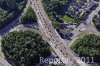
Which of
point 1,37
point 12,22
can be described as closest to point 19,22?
point 12,22

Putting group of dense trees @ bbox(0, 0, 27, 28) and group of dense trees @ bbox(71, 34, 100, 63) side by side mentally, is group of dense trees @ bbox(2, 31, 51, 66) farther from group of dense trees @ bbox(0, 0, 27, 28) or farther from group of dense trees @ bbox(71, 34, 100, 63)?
group of dense trees @ bbox(71, 34, 100, 63)

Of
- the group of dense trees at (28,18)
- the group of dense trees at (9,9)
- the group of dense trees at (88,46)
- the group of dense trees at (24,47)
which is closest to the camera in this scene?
the group of dense trees at (24,47)

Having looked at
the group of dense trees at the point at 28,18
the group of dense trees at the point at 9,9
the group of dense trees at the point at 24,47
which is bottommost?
the group of dense trees at the point at 24,47

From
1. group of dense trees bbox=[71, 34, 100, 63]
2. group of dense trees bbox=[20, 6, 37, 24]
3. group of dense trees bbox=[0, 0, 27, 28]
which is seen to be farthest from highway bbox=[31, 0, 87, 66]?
Answer: group of dense trees bbox=[0, 0, 27, 28]

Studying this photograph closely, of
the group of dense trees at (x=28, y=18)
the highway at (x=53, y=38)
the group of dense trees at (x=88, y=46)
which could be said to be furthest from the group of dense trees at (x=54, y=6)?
the group of dense trees at (x=88, y=46)

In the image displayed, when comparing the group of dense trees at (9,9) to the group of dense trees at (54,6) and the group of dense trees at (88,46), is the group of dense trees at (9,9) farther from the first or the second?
the group of dense trees at (88,46)

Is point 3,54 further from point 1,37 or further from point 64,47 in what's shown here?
point 64,47

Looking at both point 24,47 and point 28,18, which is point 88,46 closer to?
point 24,47

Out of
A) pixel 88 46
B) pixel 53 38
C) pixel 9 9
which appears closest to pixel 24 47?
pixel 53 38
